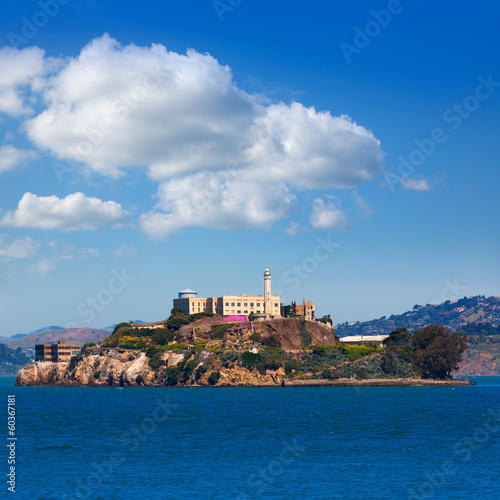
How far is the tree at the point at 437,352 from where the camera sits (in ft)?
626

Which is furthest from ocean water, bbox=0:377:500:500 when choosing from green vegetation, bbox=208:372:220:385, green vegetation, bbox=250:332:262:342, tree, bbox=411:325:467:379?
green vegetation, bbox=250:332:262:342

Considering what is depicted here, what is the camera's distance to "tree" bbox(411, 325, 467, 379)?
190875mm

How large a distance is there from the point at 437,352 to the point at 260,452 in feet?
425

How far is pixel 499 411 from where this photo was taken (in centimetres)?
12019

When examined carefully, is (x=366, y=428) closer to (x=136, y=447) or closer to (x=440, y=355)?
(x=136, y=447)

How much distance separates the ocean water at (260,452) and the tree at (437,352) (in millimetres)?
63979

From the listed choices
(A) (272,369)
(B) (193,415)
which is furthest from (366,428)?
(A) (272,369)

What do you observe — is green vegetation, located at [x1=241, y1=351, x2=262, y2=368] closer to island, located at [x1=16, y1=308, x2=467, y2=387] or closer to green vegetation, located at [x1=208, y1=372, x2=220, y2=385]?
island, located at [x1=16, y1=308, x2=467, y2=387]

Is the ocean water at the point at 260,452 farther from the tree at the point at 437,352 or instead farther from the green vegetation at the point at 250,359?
the tree at the point at 437,352

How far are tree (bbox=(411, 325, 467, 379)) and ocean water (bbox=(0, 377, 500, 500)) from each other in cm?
6398

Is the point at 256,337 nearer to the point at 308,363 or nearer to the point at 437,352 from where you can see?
the point at 308,363

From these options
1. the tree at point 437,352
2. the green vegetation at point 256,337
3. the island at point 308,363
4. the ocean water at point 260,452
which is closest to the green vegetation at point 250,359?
the island at point 308,363

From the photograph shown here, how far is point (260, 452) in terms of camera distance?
235 feet

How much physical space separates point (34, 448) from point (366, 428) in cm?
4348
